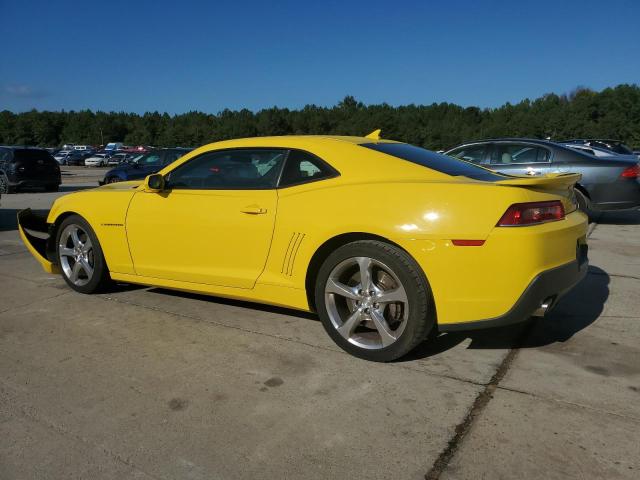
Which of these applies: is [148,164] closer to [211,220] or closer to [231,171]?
[231,171]

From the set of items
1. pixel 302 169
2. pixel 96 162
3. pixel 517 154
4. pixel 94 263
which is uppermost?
pixel 302 169

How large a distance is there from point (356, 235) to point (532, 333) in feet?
4.91

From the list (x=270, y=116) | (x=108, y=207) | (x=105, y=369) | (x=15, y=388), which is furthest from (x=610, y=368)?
(x=270, y=116)

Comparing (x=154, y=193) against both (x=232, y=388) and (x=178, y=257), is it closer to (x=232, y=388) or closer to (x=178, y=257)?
(x=178, y=257)

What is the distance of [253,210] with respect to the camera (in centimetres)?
380

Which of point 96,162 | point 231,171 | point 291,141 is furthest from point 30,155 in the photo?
point 96,162

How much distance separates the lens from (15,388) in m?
3.11

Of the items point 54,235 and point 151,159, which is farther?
point 151,159

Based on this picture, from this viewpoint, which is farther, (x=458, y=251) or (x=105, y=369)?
(x=105, y=369)

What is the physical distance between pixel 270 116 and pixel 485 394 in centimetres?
13346

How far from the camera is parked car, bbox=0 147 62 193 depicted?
1698 cm

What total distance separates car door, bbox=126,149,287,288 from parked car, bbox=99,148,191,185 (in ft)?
39.7

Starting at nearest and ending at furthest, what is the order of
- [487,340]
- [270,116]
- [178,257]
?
[487,340] → [178,257] → [270,116]

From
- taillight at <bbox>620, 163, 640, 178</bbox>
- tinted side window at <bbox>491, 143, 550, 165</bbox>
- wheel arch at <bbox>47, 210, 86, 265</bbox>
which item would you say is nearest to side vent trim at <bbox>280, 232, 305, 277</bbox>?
wheel arch at <bbox>47, 210, 86, 265</bbox>
